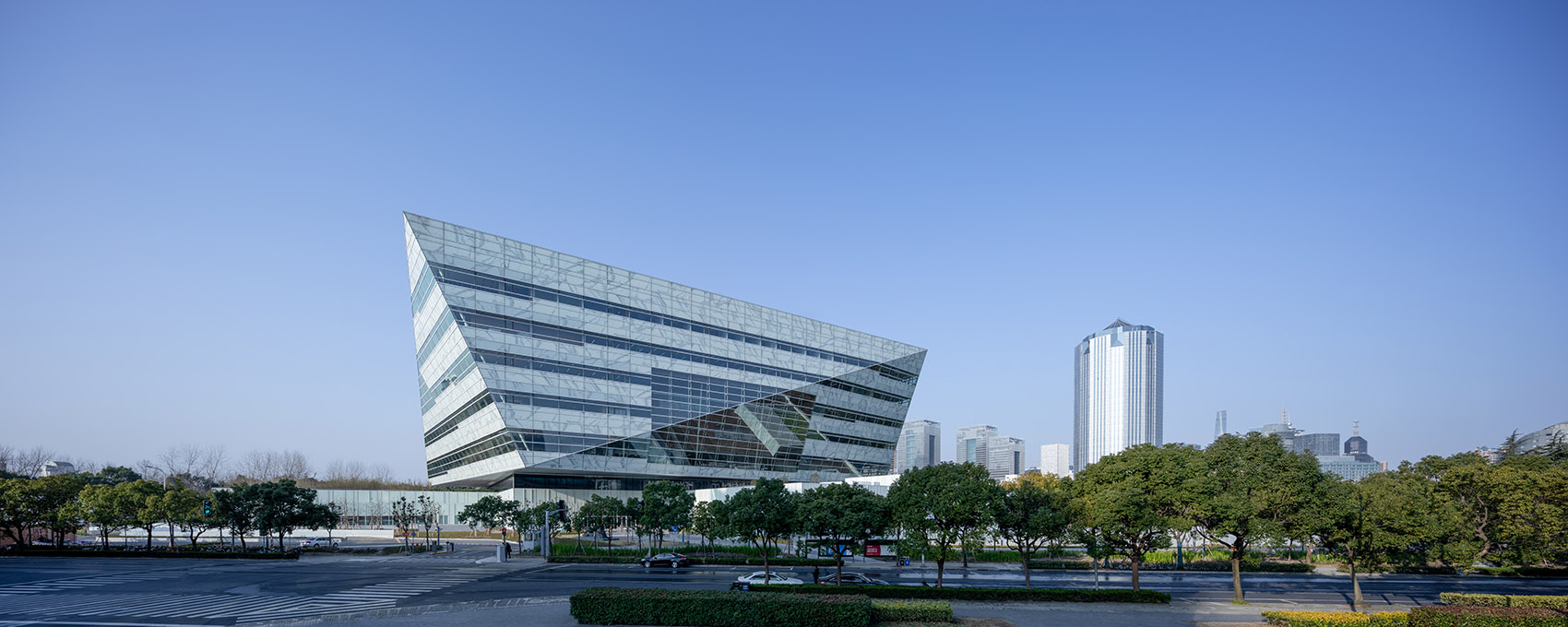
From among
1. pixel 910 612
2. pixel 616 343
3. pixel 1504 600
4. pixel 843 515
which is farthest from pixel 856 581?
pixel 616 343

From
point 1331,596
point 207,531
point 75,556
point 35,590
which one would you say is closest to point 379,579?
point 35,590

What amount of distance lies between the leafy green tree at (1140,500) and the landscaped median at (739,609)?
1234cm

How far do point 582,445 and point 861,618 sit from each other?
5655cm

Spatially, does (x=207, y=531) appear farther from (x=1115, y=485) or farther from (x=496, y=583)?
(x=1115, y=485)

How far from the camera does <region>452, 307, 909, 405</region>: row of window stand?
75812 millimetres

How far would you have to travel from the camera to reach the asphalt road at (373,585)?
37.2 metres

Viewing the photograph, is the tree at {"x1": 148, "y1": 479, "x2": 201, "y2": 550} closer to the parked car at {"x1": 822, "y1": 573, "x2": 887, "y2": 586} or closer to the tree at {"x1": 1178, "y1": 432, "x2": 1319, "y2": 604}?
the parked car at {"x1": 822, "y1": 573, "x2": 887, "y2": 586}

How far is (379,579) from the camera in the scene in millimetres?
49406

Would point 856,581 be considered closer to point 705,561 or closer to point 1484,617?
point 705,561

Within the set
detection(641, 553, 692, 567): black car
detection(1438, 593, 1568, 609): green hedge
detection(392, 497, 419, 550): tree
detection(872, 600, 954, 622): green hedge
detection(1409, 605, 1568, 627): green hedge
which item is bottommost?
detection(392, 497, 419, 550): tree

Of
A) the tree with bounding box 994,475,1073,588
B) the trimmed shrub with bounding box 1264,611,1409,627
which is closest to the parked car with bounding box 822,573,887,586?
the tree with bounding box 994,475,1073,588

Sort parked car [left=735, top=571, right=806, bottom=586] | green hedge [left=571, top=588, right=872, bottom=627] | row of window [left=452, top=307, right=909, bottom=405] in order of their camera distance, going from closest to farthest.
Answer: green hedge [left=571, top=588, right=872, bottom=627]
parked car [left=735, top=571, right=806, bottom=586]
row of window [left=452, top=307, right=909, bottom=405]

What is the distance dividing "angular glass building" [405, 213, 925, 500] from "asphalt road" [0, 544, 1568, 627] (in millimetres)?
19667

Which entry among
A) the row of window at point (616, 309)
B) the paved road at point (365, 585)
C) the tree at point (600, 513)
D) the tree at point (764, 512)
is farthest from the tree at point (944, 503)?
the row of window at point (616, 309)
